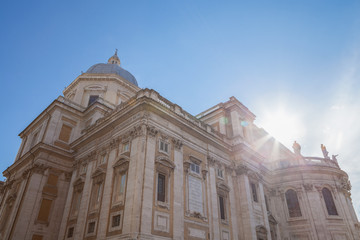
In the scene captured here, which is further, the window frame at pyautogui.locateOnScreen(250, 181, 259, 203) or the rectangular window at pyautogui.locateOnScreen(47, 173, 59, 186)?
the window frame at pyautogui.locateOnScreen(250, 181, 259, 203)

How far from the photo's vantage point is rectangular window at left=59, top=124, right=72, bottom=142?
2352 cm

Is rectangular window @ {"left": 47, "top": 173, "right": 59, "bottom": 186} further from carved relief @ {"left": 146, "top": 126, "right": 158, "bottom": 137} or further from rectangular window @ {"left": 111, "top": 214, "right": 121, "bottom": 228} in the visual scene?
carved relief @ {"left": 146, "top": 126, "right": 158, "bottom": 137}

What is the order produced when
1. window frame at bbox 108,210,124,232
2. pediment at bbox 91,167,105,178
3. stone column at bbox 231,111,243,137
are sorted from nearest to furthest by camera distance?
window frame at bbox 108,210,124,232, pediment at bbox 91,167,105,178, stone column at bbox 231,111,243,137

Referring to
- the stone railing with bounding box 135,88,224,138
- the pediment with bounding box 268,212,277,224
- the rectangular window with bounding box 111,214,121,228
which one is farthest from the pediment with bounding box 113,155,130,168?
the pediment with bounding box 268,212,277,224

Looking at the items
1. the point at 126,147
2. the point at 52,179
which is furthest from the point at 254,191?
the point at 52,179

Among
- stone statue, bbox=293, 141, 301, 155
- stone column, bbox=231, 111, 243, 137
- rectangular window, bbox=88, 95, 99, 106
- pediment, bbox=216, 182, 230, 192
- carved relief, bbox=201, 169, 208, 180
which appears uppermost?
rectangular window, bbox=88, 95, 99, 106

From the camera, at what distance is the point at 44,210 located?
19953 mm

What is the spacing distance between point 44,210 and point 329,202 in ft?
84.0

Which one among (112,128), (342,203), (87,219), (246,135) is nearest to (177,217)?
(87,219)

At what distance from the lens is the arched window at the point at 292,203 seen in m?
25.7

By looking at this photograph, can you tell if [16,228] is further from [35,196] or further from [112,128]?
[112,128]

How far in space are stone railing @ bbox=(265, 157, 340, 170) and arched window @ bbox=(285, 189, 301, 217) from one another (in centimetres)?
270

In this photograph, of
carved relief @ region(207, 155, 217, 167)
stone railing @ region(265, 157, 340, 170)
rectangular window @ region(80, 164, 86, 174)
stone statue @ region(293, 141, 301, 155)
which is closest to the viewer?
carved relief @ region(207, 155, 217, 167)

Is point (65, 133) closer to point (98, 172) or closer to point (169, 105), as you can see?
point (98, 172)
